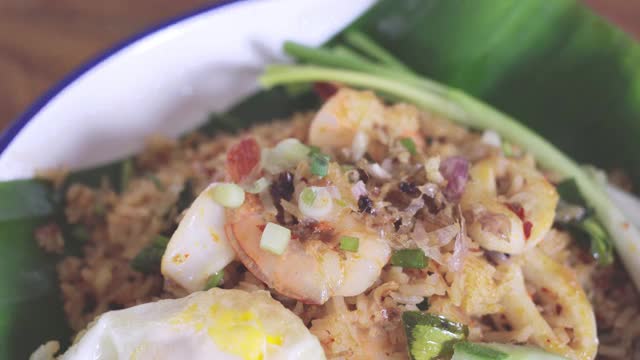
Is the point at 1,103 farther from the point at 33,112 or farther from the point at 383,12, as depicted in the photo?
the point at 383,12

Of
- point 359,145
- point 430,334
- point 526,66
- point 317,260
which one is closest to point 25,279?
point 317,260

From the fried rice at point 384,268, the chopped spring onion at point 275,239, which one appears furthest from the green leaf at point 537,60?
the chopped spring onion at point 275,239

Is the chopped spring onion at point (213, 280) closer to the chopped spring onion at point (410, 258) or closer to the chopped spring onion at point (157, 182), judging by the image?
the chopped spring onion at point (410, 258)

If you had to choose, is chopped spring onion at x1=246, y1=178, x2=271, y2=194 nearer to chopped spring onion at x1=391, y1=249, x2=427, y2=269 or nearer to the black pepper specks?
the black pepper specks

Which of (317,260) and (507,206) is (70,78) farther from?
(507,206)

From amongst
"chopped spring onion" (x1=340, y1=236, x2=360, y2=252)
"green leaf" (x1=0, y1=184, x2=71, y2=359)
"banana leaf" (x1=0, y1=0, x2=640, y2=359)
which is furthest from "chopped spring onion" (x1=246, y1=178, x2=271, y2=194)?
"banana leaf" (x1=0, y1=0, x2=640, y2=359)

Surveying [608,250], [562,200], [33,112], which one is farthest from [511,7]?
[33,112]
